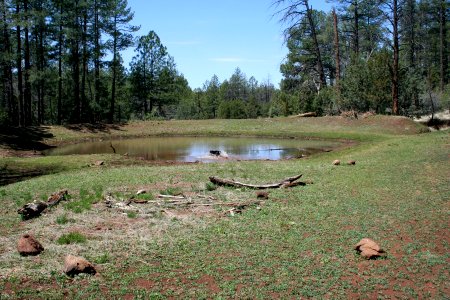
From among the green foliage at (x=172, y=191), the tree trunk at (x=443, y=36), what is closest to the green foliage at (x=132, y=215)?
the green foliage at (x=172, y=191)

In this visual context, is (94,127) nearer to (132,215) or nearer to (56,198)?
(56,198)

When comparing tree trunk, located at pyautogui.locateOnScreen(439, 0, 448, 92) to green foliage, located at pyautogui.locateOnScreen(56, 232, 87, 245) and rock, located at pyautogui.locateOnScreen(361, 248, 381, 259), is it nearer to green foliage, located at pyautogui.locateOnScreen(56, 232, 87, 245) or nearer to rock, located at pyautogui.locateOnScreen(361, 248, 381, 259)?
rock, located at pyautogui.locateOnScreen(361, 248, 381, 259)

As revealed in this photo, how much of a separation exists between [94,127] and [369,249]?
36890 mm

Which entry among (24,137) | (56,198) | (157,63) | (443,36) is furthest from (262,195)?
(443,36)

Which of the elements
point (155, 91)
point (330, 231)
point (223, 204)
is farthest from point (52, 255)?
point (155, 91)

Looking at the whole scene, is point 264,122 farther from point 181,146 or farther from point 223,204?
point 223,204

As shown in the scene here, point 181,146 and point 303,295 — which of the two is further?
point 181,146

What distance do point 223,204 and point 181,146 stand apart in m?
20.1

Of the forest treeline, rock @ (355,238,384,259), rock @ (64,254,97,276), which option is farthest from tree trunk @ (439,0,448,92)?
rock @ (64,254,97,276)

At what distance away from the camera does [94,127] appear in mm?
40406

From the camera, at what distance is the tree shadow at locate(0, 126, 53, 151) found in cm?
2770

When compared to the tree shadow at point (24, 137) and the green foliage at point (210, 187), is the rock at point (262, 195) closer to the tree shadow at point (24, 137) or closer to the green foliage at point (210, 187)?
the green foliage at point (210, 187)

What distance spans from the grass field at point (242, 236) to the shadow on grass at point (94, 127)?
24.1 metres

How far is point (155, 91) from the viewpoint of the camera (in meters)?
63.6
